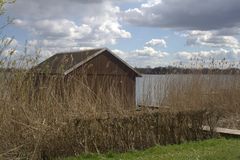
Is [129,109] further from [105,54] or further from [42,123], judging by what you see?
[105,54]

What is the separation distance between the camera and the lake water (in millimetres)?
12469

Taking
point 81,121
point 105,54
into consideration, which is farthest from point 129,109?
point 105,54

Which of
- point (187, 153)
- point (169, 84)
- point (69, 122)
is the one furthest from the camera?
point (169, 84)

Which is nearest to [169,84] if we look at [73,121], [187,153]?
[187,153]

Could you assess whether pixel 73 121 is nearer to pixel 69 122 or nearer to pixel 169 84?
pixel 69 122

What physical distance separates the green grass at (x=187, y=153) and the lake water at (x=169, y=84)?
1.80m

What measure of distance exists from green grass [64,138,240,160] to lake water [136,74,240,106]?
1797mm

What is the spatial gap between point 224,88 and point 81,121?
31.2 ft

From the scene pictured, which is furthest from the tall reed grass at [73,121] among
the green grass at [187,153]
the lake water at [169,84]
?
the lake water at [169,84]

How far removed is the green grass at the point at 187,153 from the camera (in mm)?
9109

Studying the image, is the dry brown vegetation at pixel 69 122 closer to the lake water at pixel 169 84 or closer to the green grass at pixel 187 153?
the green grass at pixel 187 153

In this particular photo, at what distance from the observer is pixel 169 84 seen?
1456 centimetres

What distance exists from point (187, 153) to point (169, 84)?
16.5 feet

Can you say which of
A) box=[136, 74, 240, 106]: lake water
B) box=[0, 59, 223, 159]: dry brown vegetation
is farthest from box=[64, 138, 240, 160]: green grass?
box=[136, 74, 240, 106]: lake water
